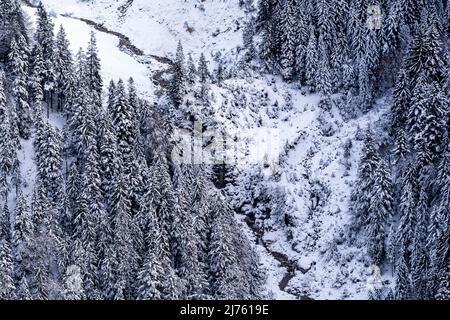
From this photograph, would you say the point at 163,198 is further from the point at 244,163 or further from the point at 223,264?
the point at 244,163

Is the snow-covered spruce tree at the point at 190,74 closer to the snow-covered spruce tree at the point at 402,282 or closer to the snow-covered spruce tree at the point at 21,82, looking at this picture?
the snow-covered spruce tree at the point at 21,82

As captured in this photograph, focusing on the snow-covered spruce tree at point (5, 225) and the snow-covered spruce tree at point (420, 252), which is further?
the snow-covered spruce tree at point (5, 225)

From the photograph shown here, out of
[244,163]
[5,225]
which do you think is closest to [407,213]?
[244,163]

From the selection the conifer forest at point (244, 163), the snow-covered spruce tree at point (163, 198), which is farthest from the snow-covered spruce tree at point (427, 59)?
the snow-covered spruce tree at point (163, 198)
